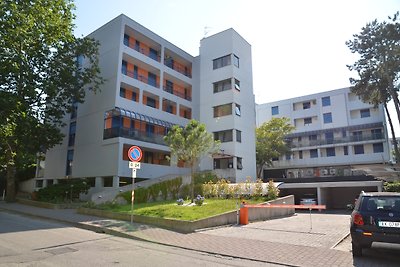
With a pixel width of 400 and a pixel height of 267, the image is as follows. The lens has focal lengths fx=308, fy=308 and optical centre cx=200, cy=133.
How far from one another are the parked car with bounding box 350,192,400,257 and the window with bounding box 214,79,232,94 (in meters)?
28.7

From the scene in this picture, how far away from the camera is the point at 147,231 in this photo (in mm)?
12156

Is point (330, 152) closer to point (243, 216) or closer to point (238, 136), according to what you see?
point (238, 136)

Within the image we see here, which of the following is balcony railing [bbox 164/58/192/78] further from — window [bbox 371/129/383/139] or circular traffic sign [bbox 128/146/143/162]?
window [bbox 371/129/383/139]

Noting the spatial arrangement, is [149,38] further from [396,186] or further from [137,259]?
[137,259]

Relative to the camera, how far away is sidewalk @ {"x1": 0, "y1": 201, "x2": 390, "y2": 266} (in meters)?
7.86

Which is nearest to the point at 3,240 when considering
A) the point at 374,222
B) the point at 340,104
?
the point at 374,222

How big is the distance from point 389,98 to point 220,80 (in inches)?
729

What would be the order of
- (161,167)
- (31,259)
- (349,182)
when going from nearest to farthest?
(31,259) → (349,182) → (161,167)

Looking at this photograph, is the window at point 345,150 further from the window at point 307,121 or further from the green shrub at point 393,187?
the green shrub at point 393,187

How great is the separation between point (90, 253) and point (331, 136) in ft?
161

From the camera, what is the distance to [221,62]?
3709 centimetres

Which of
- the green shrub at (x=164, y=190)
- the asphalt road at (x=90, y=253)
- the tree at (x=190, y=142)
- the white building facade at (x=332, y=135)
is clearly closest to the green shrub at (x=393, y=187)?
the tree at (x=190, y=142)

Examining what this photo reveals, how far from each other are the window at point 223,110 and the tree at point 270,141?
381 inches

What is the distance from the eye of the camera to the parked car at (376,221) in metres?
7.39
